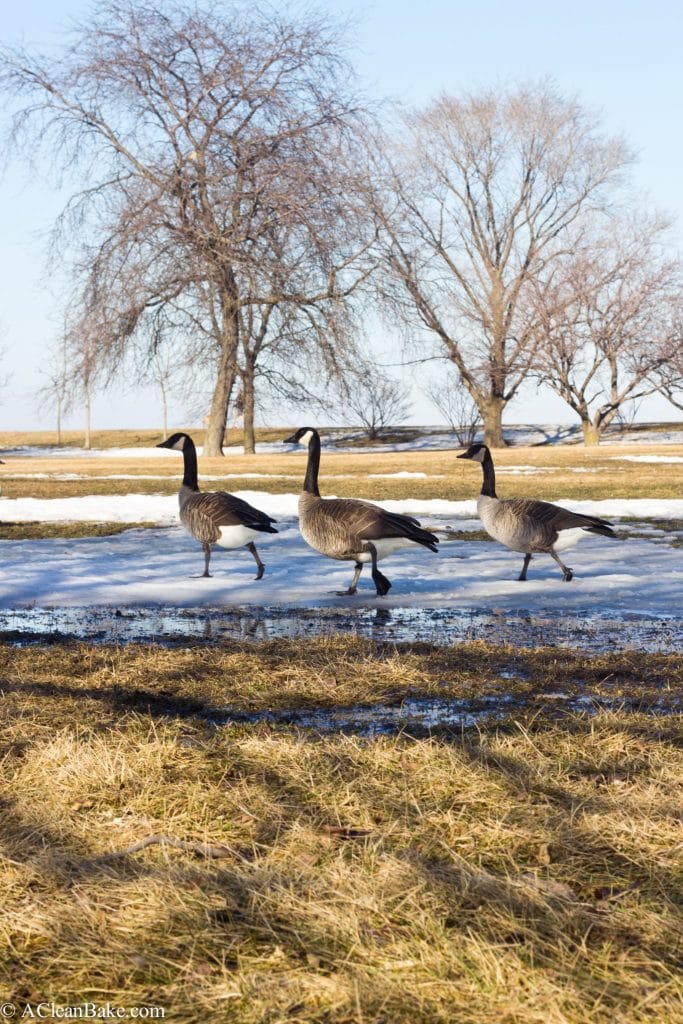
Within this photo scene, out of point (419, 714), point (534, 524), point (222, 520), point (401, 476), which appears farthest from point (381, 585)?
point (401, 476)

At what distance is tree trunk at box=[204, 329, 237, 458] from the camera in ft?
117

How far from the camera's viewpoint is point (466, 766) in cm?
433

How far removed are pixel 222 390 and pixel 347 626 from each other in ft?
101

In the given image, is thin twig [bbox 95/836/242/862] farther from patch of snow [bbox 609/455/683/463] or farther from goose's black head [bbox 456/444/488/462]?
patch of snow [bbox 609/455/683/463]

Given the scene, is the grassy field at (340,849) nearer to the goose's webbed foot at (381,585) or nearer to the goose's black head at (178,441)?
the goose's webbed foot at (381,585)

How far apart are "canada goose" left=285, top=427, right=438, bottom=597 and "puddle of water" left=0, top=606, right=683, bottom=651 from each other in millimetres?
621

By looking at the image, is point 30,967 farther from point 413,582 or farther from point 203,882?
point 413,582

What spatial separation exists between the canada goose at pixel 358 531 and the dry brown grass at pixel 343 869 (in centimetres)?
374

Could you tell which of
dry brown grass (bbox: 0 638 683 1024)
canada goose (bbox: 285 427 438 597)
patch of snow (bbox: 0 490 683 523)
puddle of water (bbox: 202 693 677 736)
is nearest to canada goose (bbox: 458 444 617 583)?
canada goose (bbox: 285 427 438 597)

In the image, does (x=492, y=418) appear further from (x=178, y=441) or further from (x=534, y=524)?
(x=534, y=524)

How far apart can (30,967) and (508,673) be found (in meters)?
4.11

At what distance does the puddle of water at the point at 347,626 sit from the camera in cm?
766

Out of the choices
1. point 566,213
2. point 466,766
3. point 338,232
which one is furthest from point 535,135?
point 466,766

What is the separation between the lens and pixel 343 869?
132 inches
